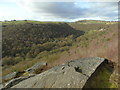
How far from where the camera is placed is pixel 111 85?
22.0ft

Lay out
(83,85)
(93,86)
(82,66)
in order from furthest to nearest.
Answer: (82,66) < (93,86) < (83,85)

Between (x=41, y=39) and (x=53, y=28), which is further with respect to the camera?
(x=53, y=28)

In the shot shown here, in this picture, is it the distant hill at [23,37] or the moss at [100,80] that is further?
the distant hill at [23,37]

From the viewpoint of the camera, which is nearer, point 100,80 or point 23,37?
point 100,80

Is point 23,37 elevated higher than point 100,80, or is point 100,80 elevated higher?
point 23,37

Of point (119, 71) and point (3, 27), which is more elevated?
point (3, 27)

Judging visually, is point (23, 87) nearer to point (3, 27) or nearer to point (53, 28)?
point (3, 27)

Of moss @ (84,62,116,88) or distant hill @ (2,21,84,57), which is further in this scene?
distant hill @ (2,21,84,57)

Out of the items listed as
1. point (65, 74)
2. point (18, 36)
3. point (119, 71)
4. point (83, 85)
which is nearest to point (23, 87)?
point (65, 74)

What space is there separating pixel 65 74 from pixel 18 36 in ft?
308

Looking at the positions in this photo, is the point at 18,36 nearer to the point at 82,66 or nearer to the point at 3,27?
the point at 3,27

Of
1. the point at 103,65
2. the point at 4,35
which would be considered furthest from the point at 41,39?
the point at 103,65

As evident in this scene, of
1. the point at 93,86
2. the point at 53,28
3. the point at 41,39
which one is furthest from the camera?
the point at 53,28

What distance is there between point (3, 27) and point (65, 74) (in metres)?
111
